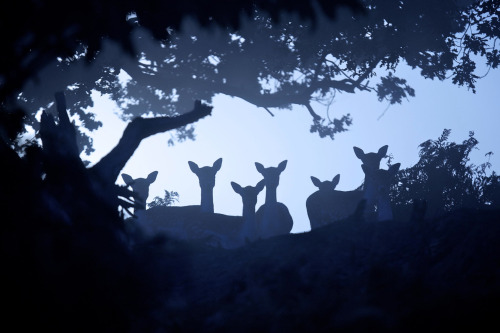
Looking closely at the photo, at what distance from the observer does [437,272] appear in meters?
6.81

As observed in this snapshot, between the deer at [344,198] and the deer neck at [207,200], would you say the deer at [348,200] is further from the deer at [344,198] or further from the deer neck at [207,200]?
the deer neck at [207,200]

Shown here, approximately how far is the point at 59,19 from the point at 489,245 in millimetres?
5998

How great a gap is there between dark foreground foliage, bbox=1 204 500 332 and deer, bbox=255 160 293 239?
8777 millimetres

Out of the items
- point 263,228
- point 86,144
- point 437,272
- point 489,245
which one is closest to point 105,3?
point 437,272

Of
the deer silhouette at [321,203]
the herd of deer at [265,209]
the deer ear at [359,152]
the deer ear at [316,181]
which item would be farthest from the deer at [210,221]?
the deer ear at [359,152]

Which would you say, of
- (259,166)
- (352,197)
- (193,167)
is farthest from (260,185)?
(193,167)

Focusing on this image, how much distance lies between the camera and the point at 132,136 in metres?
9.88

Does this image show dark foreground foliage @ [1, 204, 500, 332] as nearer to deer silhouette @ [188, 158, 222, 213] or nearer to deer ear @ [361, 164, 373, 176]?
deer ear @ [361, 164, 373, 176]

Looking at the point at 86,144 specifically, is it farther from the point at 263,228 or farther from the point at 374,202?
the point at 374,202

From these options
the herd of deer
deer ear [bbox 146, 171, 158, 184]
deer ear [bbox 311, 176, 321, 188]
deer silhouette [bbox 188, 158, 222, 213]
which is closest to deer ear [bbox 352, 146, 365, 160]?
the herd of deer

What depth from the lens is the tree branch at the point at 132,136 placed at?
9.28 m

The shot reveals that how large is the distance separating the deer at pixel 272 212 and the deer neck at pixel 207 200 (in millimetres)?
2057

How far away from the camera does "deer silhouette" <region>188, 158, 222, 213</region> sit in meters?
21.5

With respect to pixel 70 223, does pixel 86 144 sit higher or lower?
higher
